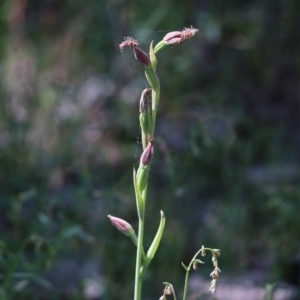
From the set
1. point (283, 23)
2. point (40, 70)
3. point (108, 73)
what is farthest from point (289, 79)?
point (40, 70)

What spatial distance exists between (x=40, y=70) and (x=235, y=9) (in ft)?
4.73

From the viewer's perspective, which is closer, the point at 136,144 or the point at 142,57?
the point at 142,57

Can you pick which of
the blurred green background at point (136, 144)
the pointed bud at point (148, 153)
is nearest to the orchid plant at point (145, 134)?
the pointed bud at point (148, 153)

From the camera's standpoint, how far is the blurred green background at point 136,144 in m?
2.90

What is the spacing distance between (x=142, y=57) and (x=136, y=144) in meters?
2.37

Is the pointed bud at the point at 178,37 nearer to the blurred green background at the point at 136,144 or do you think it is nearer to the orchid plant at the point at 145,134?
the orchid plant at the point at 145,134

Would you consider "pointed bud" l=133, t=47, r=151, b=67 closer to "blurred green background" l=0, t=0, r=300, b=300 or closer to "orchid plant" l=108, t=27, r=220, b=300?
"orchid plant" l=108, t=27, r=220, b=300

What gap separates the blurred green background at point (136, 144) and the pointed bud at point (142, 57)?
3.13 ft

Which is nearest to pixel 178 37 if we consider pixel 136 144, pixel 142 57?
pixel 142 57

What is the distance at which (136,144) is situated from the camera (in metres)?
3.82

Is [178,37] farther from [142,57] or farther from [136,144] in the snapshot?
[136,144]

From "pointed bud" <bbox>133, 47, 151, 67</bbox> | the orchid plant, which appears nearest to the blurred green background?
the orchid plant

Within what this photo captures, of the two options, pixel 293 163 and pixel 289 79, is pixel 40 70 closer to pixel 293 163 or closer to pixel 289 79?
pixel 293 163

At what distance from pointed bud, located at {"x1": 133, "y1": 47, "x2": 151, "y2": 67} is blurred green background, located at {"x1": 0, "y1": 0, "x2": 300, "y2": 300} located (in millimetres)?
954
